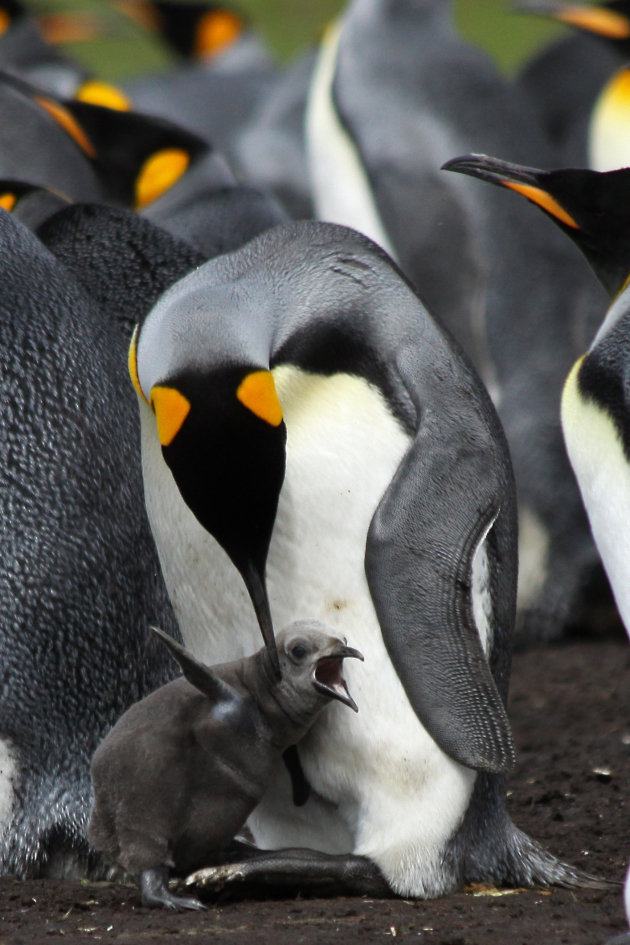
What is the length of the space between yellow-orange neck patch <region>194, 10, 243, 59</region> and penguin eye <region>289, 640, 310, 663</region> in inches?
430

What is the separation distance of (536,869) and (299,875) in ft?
1.48

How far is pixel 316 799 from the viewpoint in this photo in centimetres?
288

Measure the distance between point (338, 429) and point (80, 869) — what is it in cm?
93

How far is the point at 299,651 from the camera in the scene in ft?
8.80

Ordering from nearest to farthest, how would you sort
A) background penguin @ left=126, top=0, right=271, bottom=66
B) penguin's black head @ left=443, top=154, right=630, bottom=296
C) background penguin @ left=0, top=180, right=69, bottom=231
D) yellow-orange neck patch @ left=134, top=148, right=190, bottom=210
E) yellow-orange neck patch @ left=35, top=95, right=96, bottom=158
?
penguin's black head @ left=443, top=154, right=630, bottom=296 < background penguin @ left=0, top=180, right=69, bottom=231 < yellow-orange neck patch @ left=35, top=95, right=96, bottom=158 < yellow-orange neck patch @ left=134, top=148, right=190, bottom=210 < background penguin @ left=126, top=0, right=271, bottom=66

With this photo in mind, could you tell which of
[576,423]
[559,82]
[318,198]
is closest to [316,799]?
[576,423]

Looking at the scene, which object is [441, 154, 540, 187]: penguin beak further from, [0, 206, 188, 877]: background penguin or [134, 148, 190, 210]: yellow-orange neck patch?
[134, 148, 190, 210]: yellow-orange neck patch

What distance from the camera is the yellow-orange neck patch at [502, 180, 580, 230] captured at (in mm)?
3109

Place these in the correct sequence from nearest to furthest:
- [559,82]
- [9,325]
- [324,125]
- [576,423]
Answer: [576,423]
[9,325]
[324,125]
[559,82]

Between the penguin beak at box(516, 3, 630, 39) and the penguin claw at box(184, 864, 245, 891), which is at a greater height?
the penguin claw at box(184, 864, 245, 891)

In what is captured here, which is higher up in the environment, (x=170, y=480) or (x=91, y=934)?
(x=170, y=480)

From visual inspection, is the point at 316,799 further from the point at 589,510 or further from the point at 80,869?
the point at 589,510

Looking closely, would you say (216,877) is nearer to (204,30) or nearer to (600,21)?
(600,21)

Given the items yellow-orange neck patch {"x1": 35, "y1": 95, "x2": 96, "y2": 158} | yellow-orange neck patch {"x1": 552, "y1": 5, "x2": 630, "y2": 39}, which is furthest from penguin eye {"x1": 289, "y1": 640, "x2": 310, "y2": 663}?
yellow-orange neck patch {"x1": 552, "y1": 5, "x2": 630, "y2": 39}
